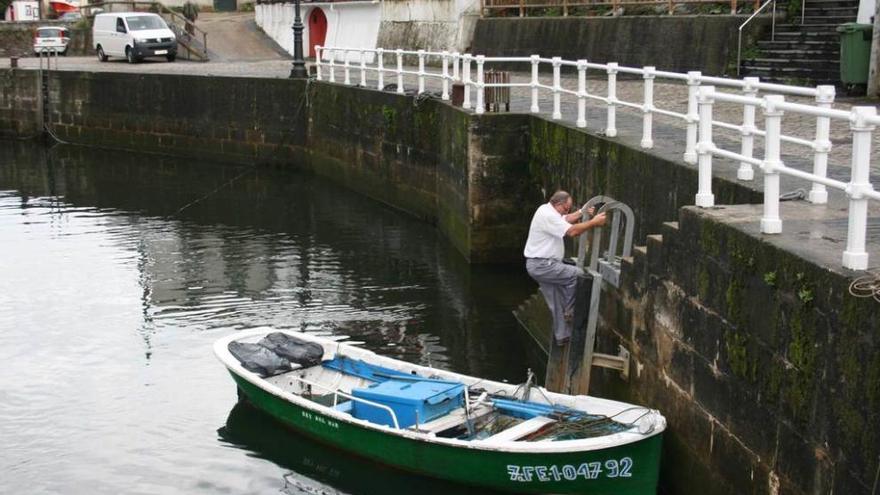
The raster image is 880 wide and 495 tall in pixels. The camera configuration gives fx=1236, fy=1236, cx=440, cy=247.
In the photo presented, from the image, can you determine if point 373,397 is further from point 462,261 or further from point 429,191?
point 429,191

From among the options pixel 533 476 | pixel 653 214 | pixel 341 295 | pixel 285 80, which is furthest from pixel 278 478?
pixel 285 80

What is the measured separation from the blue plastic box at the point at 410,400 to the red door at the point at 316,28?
115ft

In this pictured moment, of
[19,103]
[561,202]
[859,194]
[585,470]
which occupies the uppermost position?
[859,194]

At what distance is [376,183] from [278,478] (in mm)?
15216

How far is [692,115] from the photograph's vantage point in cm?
1242

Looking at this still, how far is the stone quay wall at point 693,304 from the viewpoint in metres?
7.71

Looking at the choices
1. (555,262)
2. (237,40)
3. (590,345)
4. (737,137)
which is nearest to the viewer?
(590,345)

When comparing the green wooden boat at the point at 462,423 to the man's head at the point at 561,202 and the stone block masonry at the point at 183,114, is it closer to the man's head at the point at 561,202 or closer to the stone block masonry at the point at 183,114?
the man's head at the point at 561,202

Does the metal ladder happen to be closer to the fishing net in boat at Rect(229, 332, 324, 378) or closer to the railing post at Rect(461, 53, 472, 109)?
the fishing net in boat at Rect(229, 332, 324, 378)

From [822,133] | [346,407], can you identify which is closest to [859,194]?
[822,133]

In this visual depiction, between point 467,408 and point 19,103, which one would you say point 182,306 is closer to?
point 467,408

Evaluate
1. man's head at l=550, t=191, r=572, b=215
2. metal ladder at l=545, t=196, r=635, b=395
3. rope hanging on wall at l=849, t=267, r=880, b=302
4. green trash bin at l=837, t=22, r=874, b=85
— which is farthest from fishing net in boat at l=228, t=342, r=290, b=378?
green trash bin at l=837, t=22, r=874, b=85

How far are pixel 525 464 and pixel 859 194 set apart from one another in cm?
400

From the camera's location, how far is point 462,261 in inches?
806
